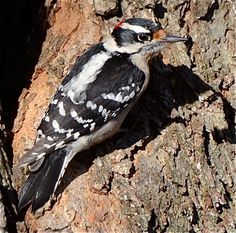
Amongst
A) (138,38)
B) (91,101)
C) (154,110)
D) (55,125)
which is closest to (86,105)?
(91,101)

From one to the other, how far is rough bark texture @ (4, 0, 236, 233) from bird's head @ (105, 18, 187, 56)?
176 mm

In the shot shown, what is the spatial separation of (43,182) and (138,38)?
1.11 m

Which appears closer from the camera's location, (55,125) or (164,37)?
(55,125)

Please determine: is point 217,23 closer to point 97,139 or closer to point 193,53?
point 193,53

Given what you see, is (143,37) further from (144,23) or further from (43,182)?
(43,182)

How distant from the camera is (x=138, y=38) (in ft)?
15.5

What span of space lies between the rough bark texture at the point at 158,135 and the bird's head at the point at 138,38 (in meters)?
0.18

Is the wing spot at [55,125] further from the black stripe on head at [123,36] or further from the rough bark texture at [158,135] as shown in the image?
the black stripe on head at [123,36]

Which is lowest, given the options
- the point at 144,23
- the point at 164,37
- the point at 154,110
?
the point at 154,110

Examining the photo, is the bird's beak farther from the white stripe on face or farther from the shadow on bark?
the shadow on bark

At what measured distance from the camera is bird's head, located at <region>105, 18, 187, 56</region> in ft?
15.3

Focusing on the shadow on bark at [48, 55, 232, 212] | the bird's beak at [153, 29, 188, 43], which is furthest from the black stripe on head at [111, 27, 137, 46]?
the shadow on bark at [48, 55, 232, 212]

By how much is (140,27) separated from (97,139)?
0.75 meters

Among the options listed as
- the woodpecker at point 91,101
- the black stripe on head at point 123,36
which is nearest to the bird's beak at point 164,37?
the woodpecker at point 91,101
